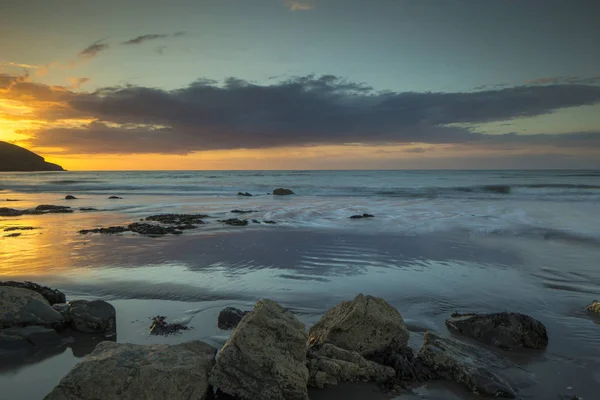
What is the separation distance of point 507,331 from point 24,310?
6556mm

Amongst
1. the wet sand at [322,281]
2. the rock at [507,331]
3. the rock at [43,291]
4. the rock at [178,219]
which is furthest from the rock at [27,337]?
the rock at [178,219]

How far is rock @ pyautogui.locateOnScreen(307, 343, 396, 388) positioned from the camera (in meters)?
4.24

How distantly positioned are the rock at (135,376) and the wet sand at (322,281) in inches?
35.8

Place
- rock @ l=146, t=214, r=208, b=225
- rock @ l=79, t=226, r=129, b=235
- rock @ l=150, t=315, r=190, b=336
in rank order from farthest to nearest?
1. rock @ l=146, t=214, r=208, b=225
2. rock @ l=79, t=226, r=129, b=235
3. rock @ l=150, t=315, r=190, b=336

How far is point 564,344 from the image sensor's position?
5.36 metres

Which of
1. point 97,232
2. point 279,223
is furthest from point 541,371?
point 97,232

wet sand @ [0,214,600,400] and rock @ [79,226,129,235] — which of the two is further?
rock @ [79,226,129,235]

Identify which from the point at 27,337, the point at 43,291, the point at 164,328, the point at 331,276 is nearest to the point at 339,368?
the point at 164,328

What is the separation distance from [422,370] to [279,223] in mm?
12861

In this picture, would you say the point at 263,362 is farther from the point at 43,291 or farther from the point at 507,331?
the point at 43,291

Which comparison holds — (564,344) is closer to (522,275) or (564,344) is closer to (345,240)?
(522,275)

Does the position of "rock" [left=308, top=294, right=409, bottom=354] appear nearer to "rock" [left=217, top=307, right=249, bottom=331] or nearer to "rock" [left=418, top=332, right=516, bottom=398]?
"rock" [left=418, top=332, right=516, bottom=398]

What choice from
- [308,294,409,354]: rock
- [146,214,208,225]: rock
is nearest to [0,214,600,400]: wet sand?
[308,294,409,354]: rock

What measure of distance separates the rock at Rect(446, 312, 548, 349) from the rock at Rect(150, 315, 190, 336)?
4.07m
